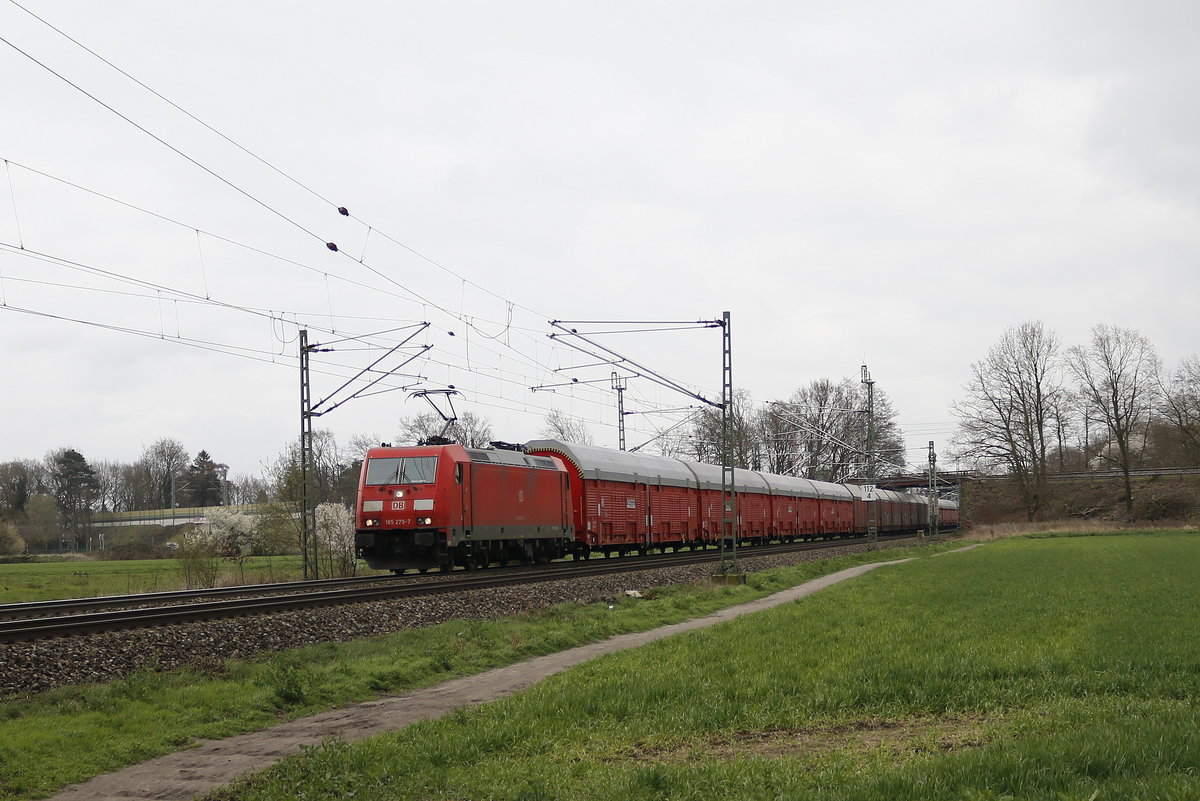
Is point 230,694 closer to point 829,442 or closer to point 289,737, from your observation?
point 289,737

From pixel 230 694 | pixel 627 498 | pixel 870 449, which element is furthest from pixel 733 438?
pixel 230 694

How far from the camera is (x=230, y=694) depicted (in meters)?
10.7

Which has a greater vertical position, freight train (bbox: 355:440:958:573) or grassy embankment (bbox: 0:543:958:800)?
freight train (bbox: 355:440:958:573)

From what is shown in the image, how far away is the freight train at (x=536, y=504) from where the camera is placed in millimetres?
26922

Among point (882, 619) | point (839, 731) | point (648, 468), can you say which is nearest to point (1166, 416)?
point (648, 468)

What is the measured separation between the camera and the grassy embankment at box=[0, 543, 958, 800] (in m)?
8.19

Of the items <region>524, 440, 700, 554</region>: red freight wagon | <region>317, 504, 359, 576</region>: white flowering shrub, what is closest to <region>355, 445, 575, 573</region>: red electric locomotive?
<region>524, 440, 700, 554</region>: red freight wagon

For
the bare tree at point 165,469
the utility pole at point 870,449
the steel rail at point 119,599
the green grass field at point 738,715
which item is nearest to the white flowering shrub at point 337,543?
the steel rail at point 119,599

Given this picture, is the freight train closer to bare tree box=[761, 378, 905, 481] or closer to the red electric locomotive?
the red electric locomotive

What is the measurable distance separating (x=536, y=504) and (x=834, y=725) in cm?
2360

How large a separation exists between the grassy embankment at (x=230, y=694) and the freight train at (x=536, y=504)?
1003 centimetres

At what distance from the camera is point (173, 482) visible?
12062 centimetres

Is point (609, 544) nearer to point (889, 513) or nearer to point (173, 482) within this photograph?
point (889, 513)

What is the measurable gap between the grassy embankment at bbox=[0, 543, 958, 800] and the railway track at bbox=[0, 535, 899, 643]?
298 centimetres
